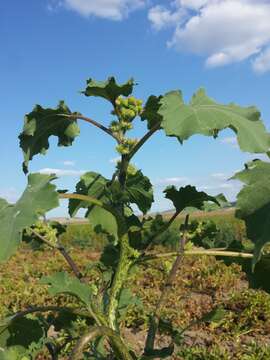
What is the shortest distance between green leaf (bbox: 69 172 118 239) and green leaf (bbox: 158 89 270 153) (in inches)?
19.6

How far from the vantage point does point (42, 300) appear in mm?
7094

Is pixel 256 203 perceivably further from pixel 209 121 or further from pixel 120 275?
pixel 120 275

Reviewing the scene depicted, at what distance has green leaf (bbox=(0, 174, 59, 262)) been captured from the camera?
4.18 ft

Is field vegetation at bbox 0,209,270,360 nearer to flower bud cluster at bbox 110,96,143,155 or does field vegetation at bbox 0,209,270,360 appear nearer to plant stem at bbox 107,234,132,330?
plant stem at bbox 107,234,132,330

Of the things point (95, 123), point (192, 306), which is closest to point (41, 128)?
point (95, 123)

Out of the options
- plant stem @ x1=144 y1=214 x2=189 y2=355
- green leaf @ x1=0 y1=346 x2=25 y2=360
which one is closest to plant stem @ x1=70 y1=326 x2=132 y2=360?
plant stem @ x1=144 y1=214 x2=189 y2=355

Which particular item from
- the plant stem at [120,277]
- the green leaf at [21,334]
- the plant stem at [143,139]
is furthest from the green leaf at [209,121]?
the green leaf at [21,334]

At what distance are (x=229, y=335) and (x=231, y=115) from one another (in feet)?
13.6

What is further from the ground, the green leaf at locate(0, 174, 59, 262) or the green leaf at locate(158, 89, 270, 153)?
the green leaf at locate(158, 89, 270, 153)

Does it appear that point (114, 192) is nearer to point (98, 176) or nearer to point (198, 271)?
point (98, 176)

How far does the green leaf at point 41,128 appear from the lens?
1841 mm

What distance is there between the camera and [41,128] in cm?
188

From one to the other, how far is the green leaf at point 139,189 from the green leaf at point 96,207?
9 cm

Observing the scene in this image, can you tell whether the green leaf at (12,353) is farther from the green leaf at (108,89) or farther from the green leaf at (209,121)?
the green leaf at (209,121)
